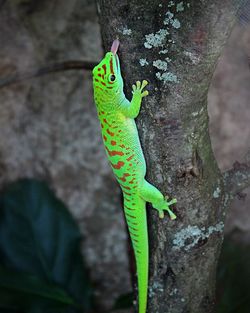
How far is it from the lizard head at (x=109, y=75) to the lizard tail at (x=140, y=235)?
313 mm

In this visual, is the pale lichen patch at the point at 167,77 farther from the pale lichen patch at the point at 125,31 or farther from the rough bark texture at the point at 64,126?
the rough bark texture at the point at 64,126

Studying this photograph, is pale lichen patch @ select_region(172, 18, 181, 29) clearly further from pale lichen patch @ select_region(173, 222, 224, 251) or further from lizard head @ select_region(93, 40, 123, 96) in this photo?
pale lichen patch @ select_region(173, 222, 224, 251)

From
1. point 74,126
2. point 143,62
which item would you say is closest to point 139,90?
point 143,62

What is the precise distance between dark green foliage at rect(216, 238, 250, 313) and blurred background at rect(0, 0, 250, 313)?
0.04 metres

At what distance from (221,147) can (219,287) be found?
0.68 m

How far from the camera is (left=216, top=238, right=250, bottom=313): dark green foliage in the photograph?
179 centimetres

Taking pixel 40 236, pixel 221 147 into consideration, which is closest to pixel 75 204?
pixel 40 236

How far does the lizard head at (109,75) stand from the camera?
1.17 meters

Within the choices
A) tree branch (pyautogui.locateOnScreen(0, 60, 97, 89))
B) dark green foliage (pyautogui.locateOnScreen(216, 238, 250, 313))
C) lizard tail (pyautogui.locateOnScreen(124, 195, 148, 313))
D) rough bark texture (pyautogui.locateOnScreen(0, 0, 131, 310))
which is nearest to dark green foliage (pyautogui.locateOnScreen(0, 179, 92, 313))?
rough bark texture (pyautogui.locateOnScreen(0, 0, 131, 310))

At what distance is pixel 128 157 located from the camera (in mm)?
1347

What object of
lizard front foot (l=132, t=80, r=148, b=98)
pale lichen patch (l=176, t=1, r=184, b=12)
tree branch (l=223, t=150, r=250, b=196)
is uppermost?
pale lichen patch (l=176, t=1, r=184, b=12)

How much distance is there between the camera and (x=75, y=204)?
94.0 inches

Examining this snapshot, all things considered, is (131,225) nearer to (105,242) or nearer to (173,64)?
(173,64)

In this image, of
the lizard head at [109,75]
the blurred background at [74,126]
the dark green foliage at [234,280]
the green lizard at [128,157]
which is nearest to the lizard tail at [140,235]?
the green lizard at [128,157]
